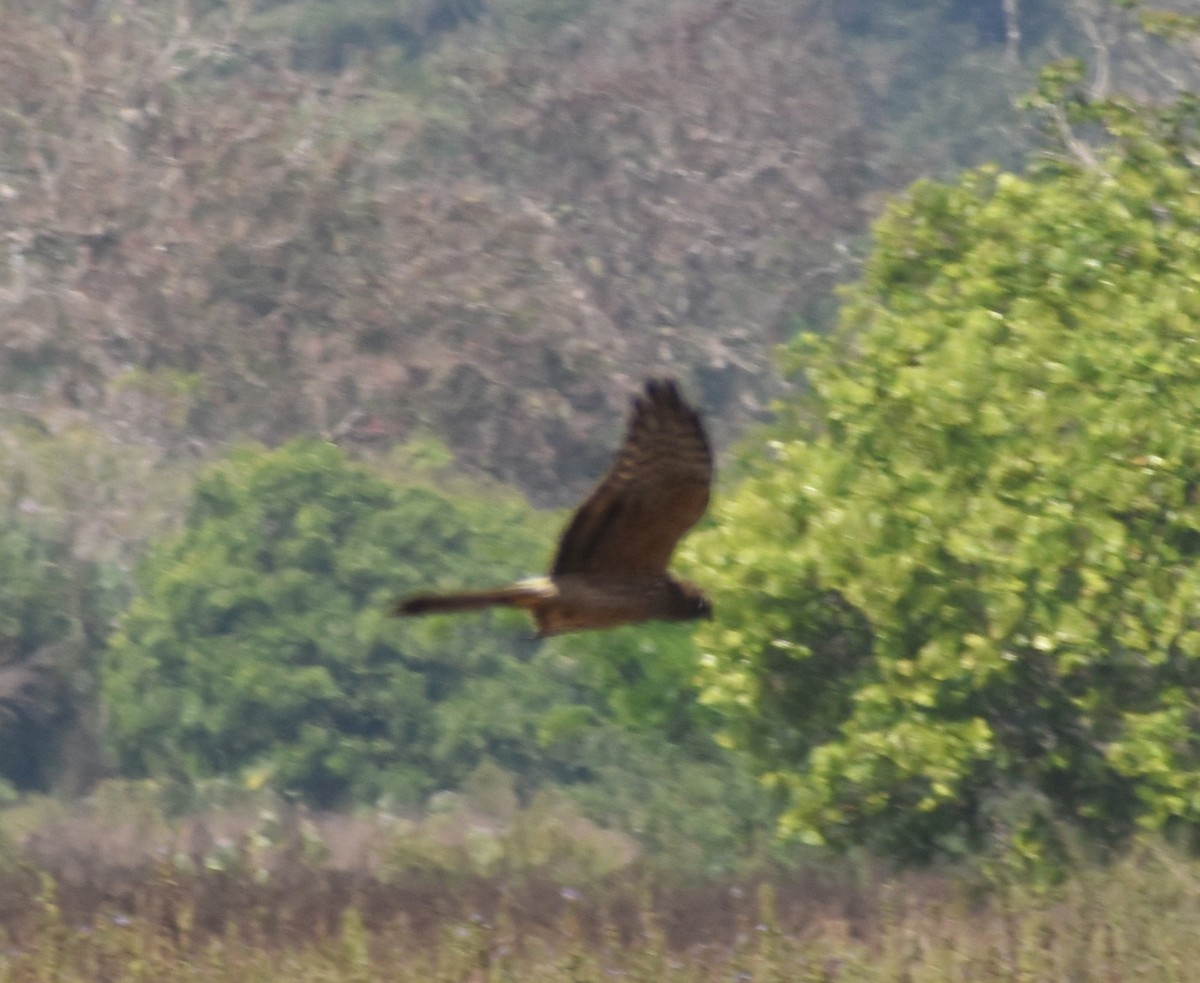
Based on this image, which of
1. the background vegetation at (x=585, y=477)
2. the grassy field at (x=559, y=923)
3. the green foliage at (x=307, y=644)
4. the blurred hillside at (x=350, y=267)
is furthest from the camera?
the blurred hillside at (x=350, y=267)

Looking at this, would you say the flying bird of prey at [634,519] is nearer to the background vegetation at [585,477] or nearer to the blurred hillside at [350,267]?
the background vegetation at [585,477]

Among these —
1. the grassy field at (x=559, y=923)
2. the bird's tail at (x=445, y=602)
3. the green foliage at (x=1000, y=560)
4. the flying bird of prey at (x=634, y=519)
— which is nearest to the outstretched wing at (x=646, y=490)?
the flying bird of prey at (x=634, y=519)

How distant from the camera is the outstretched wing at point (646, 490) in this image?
23.1 ft

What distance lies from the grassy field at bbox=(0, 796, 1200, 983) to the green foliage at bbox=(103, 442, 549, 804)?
1091 cm

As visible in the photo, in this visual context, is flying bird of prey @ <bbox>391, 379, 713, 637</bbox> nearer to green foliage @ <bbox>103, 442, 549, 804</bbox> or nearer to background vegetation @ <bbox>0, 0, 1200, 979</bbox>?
background vegetation @ <bbox>0, 0, 1200, 979</bbox>

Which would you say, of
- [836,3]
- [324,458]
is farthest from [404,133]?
[836,3]

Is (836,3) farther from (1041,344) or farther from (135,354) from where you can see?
(1041,344)

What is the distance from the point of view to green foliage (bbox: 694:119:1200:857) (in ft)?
40.1

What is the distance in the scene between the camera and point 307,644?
92.1 ft

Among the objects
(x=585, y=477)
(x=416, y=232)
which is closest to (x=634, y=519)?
(x=585, y=477)

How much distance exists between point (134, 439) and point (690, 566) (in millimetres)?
21831

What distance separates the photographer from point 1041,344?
13.0m

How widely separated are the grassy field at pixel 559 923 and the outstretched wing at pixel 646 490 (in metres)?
2.71

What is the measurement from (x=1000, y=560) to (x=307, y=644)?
667 inches
